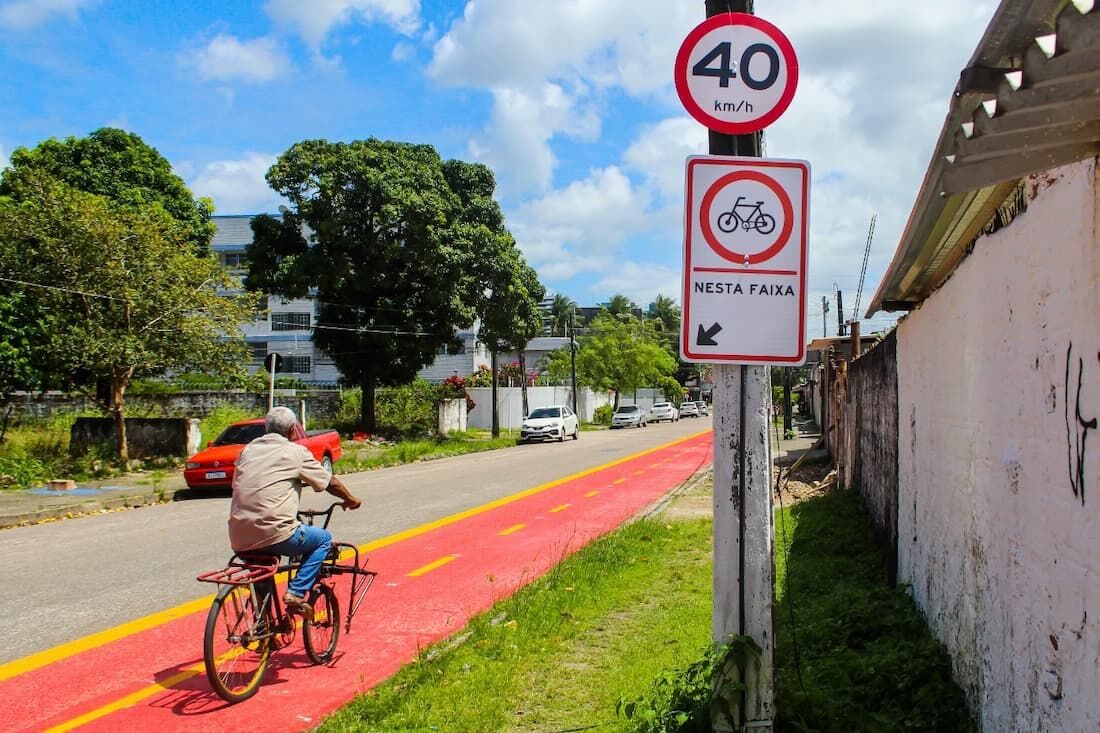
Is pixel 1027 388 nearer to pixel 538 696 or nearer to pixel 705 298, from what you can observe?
pixel 705 298

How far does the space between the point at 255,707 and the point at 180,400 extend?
26.4 m

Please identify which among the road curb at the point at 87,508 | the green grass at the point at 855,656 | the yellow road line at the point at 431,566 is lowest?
the road curb at the point at 87,508

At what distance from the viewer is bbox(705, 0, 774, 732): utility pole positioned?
373cm

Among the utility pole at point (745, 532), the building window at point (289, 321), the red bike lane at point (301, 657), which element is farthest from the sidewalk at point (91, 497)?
the building window at point (289, 321)

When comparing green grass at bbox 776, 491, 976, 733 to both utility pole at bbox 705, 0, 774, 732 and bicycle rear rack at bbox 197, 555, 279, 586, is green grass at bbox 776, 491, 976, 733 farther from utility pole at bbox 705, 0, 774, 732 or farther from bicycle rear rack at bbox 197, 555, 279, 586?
bicycle rear rack at bbox 197, 555, 279, 586

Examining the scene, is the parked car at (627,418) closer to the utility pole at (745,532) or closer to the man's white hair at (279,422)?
the man's white hair at (279,422)

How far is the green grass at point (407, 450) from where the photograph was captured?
80.2 ft

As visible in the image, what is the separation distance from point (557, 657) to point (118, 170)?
116 ft


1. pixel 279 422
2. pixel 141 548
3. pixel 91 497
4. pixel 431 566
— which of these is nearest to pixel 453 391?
pixel 91 497

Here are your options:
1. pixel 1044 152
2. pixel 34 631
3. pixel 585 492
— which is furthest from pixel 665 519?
pixel 1044 152

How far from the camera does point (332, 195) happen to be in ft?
103

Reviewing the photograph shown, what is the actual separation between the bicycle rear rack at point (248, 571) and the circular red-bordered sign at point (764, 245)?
11.0 feet

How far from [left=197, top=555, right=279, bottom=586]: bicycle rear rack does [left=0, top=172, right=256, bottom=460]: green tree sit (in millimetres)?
14935

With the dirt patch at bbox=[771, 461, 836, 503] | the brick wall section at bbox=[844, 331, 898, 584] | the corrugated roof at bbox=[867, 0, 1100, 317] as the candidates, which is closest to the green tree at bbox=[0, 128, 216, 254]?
the dirt patch at bbox=[771, 461, 836, 503]
